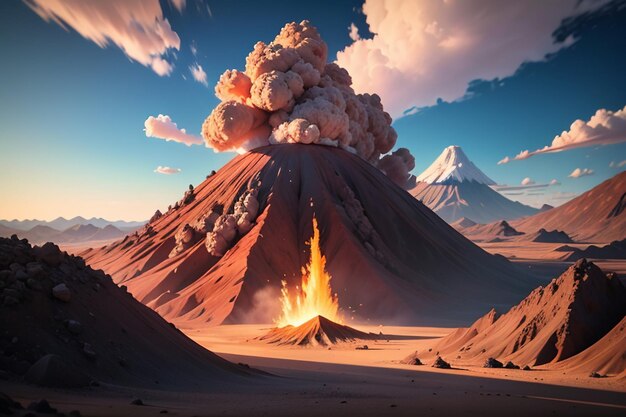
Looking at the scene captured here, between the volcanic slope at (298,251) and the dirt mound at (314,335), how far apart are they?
9.53 m

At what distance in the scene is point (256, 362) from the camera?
17328 mm

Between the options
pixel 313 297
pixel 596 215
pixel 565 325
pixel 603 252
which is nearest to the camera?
pixel 565 325

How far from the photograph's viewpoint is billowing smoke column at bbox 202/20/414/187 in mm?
48594

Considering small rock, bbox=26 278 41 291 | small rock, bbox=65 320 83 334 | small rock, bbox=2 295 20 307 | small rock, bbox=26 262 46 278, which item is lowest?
small rock, bbox=65 320 83 334

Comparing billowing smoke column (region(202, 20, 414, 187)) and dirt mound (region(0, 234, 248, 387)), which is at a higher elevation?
billowing smoke column (region(202, 20, 414, 187))

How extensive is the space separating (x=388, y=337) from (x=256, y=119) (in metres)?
31.6

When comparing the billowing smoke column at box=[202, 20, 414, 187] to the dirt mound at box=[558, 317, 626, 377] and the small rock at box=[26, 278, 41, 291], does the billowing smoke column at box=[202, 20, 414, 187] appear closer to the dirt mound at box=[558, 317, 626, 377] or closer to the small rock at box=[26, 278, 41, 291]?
the dirt mound at box=[558, 317, 626, 377]

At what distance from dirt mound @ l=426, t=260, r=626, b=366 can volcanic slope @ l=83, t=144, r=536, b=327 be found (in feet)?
53.9

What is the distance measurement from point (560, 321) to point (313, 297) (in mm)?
22335

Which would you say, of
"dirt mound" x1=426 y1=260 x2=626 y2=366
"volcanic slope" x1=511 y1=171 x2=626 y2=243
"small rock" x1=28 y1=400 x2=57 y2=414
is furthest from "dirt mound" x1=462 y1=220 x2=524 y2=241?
"small rock" x1=28 y1=400 x2=57 y2=414

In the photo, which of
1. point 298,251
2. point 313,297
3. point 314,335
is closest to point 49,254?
point 314,335

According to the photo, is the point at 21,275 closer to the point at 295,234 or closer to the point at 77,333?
the point at 77,333

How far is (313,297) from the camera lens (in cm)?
3556

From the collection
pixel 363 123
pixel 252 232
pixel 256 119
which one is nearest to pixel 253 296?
pixel 252 232
